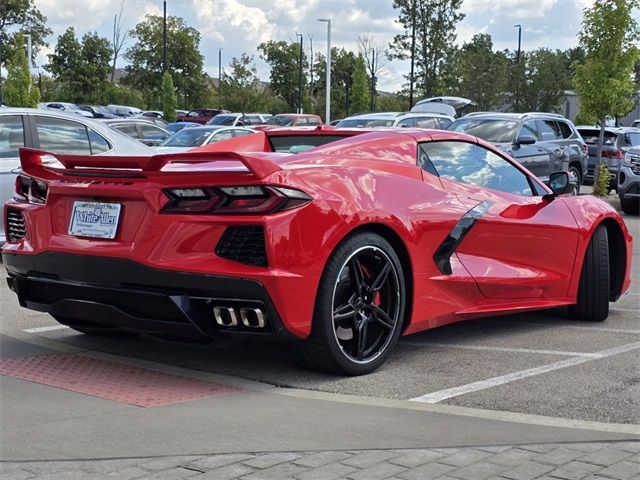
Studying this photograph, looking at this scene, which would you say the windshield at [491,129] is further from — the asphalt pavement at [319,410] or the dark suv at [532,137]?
the asphalt pavement at [319,410]

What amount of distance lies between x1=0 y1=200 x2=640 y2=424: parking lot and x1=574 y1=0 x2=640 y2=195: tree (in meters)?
15.8

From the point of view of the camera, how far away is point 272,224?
4691mm

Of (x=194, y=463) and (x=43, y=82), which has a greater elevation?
(x=43, y=82)

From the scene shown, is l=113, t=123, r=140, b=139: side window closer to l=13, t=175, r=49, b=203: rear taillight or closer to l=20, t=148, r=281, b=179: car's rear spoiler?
l=13, t=175, r=49, b=203: rear taillight

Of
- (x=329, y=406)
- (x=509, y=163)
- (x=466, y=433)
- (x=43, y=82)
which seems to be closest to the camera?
(x=466, y=433)

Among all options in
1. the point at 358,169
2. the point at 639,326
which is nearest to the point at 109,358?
the point at 358,169

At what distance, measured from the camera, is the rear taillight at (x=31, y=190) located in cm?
542

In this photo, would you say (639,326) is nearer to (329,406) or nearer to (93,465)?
(329,406)

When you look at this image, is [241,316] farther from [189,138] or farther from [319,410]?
[189,138]

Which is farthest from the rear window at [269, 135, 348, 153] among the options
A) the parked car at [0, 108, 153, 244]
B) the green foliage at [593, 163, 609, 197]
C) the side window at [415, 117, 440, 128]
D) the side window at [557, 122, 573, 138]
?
the side window at [415, 117, 440, 128]

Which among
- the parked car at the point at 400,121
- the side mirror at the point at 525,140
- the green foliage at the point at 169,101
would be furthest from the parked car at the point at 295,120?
the side mirror at the point at 525,140

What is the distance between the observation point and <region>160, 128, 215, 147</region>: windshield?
64.5 ft

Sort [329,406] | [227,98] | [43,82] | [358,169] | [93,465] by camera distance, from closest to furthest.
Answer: [93,465] < [329,406] < [358,169] < [227,98] < [43,82]

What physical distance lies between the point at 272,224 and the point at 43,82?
6791cm
